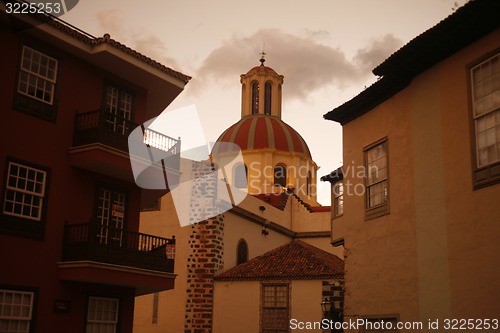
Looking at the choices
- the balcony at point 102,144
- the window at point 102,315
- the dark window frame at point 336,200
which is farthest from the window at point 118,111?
the dark window frame at point 336,200

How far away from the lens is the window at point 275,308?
3019cm

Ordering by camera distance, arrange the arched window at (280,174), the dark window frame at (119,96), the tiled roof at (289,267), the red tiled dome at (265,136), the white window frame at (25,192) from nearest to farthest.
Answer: the white window frame at (25,192) < the dark window frame at (119,96) < the tiled roof at (289,267) < the arched window at (280,174) < the red tiled dome at (265,136)

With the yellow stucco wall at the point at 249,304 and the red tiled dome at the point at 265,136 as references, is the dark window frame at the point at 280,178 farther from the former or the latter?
the yellow stucco wall at the point at 249,304

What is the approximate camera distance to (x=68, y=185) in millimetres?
17469

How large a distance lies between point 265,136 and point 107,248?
32485 millimetres

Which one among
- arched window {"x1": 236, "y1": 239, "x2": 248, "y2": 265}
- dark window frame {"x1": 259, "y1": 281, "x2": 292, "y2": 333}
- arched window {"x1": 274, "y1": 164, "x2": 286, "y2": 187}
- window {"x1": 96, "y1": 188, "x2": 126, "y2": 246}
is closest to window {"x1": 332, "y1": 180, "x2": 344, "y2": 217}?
window {"x1": 96, "y1": 188, "x2": 126, "y2": 246}

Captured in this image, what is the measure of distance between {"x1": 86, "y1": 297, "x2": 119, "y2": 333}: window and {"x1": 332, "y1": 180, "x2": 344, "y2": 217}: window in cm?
741

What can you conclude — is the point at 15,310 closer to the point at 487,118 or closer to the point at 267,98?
the point at 487,118

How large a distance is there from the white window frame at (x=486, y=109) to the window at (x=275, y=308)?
18.5 m

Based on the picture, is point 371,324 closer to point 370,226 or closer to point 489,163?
point 370,226

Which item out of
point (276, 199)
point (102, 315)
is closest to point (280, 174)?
point (276, 199)

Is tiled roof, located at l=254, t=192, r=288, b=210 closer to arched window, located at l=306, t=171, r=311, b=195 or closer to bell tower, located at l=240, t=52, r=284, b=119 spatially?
arched window, located at l=306, t=171, r=311, b=195

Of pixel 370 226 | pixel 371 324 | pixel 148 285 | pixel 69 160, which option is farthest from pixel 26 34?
pixel 371 324

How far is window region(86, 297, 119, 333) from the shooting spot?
1750 cm
